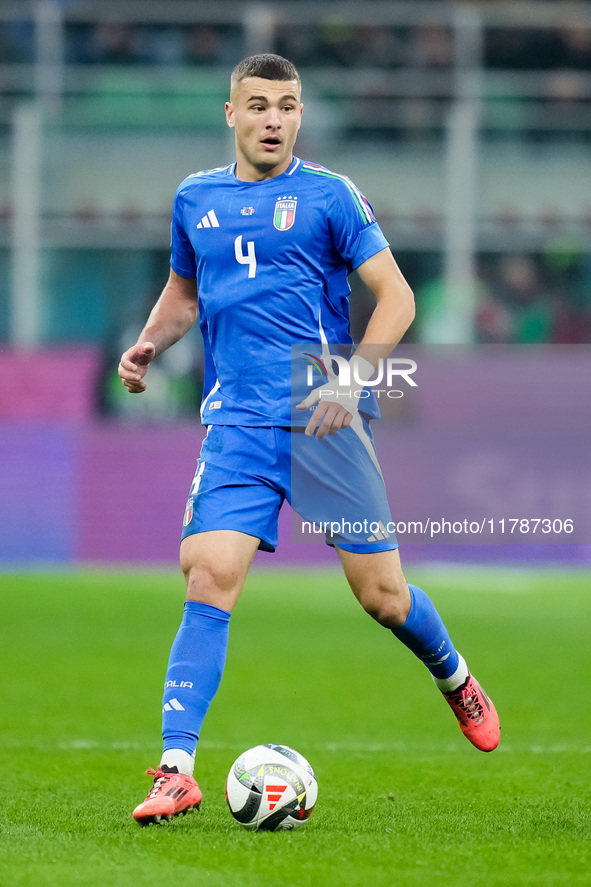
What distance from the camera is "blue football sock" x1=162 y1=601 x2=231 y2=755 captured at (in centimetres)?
402

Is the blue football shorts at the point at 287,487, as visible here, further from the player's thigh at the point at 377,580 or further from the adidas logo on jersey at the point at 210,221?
the adidas logo on jersey at the point at 210,221

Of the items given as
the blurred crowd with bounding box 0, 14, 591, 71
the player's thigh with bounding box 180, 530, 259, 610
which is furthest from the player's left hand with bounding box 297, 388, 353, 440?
the blurred crowd with bounding box 0, 14, 591, 71

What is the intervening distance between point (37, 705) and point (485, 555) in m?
8.20

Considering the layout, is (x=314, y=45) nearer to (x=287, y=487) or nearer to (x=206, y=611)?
(x=287, y=487)

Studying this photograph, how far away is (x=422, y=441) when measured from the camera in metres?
13.8

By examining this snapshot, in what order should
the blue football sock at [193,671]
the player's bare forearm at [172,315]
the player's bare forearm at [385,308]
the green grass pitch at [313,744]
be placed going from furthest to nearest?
the player's bare forearm at [172,315]
the player's bare forearm at [385,308]
the blue football sock at [193,671]
the green grass pitch at [313,744]

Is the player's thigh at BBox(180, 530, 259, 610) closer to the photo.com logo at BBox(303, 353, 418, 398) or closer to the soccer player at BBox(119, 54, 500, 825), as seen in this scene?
the soccer player at BBox(119, 54, 500, 825)

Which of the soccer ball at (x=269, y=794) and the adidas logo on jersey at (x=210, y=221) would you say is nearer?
the soccer ball at (x=269, y=794)

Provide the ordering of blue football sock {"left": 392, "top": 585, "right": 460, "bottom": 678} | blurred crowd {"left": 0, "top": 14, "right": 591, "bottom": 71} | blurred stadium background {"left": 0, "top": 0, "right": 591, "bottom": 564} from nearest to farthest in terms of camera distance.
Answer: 1. blue football sock {"left": 392, "top": 585, "right": 460, "bottom": 678}
2. blurred stadium background {"left": 0, "top": 0, "right": 591, "bottom": 564}
3. blurred crowd {"left": 0, "top": 14, "right": 591, "bottom": 71}

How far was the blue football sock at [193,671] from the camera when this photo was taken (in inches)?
158

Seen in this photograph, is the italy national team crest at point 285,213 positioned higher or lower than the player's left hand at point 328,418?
higher

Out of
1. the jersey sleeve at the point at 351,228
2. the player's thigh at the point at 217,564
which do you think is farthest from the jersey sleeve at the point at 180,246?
the player's thigh at the point at 217,564

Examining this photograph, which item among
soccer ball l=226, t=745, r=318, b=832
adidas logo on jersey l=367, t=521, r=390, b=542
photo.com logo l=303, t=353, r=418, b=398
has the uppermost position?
photo.com logo l=303, t=353, r=418, b=398

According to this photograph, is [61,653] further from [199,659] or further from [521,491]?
[521,491]
